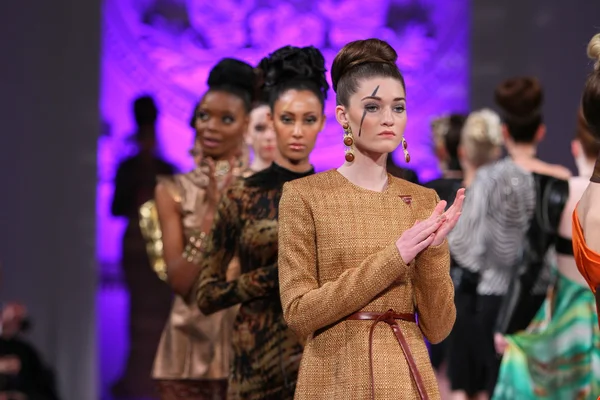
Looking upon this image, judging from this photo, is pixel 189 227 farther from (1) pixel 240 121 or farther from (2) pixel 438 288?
(2) pixel 438 288

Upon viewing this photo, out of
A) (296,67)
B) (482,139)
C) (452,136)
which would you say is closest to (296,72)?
(296,67)

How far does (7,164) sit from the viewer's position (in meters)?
7.70

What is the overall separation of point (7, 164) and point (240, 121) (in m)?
3.76

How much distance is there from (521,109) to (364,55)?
9.43ft

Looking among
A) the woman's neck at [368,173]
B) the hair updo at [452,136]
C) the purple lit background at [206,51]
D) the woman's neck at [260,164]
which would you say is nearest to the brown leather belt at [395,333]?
the woman's neck at [368,173]

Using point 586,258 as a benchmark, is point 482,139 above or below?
above

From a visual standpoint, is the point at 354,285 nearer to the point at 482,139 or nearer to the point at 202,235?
the point at 202,235

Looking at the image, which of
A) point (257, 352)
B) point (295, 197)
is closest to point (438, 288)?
point (295, 197)

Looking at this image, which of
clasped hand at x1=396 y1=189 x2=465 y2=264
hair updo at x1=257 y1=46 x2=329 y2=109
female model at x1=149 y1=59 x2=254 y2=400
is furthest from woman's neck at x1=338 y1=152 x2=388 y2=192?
female model at x1=149 y1=59 x2=254 y2=400

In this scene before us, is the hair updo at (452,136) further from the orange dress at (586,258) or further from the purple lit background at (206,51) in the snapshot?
the orange dress at (586,258)

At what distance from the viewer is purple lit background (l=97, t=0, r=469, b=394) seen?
805 cm

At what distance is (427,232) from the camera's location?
2.69m

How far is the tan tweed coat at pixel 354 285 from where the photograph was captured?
Answer: 277 centimetres

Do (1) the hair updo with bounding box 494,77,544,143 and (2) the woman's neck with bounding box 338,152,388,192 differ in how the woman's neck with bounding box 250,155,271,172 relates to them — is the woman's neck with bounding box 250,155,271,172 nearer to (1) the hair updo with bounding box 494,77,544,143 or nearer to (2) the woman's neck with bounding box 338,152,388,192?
(1) the hair updo with bounding box 494,77,544,143
